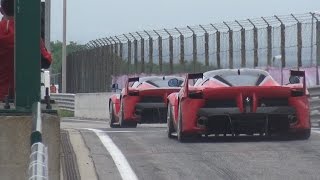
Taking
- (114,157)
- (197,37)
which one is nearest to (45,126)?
(114,157)

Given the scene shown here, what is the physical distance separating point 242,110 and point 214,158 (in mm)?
1937

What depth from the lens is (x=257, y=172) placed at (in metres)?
9.12

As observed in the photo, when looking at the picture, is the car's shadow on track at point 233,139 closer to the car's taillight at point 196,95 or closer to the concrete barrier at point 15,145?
the car's taillight at point 196,95

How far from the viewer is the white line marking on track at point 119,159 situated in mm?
9039

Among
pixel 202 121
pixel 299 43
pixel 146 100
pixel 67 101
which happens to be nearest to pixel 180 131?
pixel 202 121

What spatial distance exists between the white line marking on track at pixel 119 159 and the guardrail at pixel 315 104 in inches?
284

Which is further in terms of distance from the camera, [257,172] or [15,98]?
[257,172]

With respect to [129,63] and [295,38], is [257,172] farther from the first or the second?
[129,63]

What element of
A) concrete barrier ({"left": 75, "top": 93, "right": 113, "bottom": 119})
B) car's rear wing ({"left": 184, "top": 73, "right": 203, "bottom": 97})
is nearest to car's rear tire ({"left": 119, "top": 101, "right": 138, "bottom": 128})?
car's rear wing ({"left": 184, "top": 73, "right": 203, "bottom": 97})

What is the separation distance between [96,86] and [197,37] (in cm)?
1518

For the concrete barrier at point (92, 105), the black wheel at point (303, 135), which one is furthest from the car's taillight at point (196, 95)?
the concrete barrier at point (92, 105)

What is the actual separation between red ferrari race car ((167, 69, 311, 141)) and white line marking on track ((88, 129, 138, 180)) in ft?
3.79

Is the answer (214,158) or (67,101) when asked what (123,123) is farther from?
(67,101)

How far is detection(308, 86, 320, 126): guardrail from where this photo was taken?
19.2m
